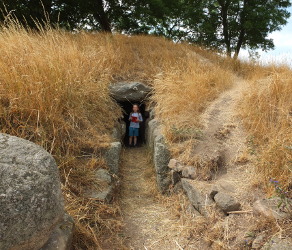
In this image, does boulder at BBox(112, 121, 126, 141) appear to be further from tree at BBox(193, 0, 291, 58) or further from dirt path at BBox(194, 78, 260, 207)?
tree at BBox(193, 0, 291, 58)

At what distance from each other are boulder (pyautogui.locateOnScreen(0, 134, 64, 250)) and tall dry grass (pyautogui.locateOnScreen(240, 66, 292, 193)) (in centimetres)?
254

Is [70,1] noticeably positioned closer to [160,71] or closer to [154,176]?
[160,71]

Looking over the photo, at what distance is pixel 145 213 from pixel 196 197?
0.90 m

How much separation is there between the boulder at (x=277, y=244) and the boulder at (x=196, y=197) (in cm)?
100

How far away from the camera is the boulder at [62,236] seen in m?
2.91

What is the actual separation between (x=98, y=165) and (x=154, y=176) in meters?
1.24

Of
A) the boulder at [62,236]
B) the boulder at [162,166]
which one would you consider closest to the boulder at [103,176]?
the boulder at [162,166]

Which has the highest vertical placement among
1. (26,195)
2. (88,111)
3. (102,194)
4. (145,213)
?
(88,111)

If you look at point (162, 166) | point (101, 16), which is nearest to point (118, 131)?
point (162, 166)

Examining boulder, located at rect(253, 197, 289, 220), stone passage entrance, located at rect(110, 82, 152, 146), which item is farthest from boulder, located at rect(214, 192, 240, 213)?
stone passage entrance, located at rect(110, 82, 152, 146)

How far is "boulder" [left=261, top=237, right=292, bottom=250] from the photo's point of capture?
8.85 feet

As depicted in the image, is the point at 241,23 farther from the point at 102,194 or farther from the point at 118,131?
the point at 102,194

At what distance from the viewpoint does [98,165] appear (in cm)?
467

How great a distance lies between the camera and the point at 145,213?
4.40m
